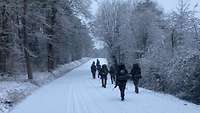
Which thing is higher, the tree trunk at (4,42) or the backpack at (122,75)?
the tree trunk at (4,42)

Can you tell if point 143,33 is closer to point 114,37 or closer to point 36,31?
point 114,37

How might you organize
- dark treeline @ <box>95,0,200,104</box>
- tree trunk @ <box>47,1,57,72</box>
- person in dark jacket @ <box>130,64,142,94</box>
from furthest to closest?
tree trunk @ <box>47,1,57,72</box> → dark treeline @ <box>95,0,200,104</box> → person in dark jacket @ <box>130,64,142,94</box>

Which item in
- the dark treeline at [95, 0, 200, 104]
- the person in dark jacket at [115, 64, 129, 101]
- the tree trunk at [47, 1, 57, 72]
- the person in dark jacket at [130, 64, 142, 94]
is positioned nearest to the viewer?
the person in dark jacket at [115, 64, 129, 101]

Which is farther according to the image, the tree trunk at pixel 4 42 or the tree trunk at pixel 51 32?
the tree trunk at pixel 51 32

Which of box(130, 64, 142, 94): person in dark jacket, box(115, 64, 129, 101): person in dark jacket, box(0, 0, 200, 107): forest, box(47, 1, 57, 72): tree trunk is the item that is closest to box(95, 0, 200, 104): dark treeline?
box(0, 0, 200, 107): forest

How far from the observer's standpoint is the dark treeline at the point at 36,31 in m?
34.3

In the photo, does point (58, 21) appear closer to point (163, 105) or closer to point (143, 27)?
point (143, 27)

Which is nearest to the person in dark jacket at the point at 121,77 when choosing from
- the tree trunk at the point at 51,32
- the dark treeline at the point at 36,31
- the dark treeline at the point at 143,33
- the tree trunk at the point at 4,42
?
the dark treeline at the point at 143,33

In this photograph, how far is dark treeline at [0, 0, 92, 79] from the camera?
3431cm

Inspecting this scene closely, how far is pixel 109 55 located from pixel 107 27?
14.9 ft

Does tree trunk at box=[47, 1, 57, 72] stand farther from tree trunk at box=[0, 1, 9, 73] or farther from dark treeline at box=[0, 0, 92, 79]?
tree trunk at box=[0, 1, 9, 73]

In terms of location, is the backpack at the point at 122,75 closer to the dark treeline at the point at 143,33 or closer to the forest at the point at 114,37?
the forest at the point at 114,37

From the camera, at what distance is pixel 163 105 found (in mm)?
17078

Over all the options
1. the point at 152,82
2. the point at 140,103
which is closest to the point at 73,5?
the point at 152,82
